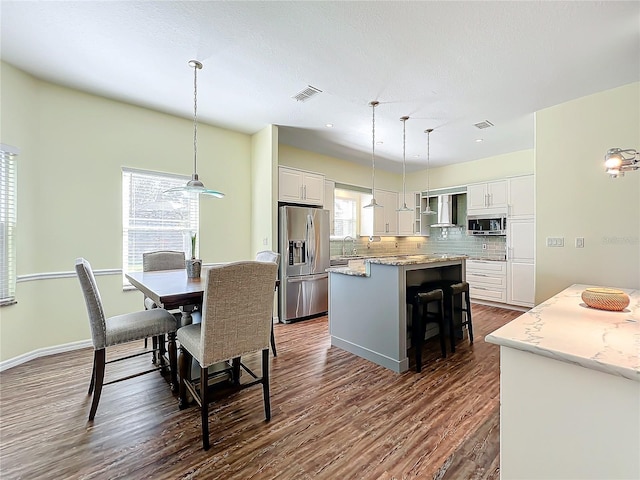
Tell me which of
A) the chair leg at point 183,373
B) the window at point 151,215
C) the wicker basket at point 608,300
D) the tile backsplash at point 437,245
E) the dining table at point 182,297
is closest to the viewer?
the wicker basket at point 608,300

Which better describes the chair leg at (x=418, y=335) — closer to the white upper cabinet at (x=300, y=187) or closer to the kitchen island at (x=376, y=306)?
the kitchen island at (x=376, y=306)

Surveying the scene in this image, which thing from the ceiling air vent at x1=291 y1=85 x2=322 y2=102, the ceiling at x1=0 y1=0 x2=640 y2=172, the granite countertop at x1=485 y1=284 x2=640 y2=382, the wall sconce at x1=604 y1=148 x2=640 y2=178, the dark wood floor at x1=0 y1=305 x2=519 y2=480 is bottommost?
the dark wood floor at x1=0 y1=305 x2=519 y2=480

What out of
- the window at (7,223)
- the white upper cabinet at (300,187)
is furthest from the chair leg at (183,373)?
the white upper cabinet at (300,187)

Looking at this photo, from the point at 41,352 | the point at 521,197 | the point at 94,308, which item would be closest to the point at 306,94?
the point at 94,308

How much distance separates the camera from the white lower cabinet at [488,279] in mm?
5000

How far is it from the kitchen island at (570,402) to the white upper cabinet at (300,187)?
11.8ft

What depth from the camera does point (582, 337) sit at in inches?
44.1

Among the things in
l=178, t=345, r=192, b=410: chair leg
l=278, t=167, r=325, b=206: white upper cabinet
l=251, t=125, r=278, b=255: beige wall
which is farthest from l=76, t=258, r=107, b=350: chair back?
l=278, t=167, r=325, b=206: white upper cabinet

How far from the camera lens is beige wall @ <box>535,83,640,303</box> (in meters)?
2.80

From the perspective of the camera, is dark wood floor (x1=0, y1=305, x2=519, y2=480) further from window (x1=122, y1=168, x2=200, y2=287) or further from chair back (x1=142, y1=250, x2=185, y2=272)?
window (x1=122, y1=168, x2=200, y2=287)

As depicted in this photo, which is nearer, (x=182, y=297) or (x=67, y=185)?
(x=182, y=297)

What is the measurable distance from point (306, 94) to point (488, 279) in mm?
4506

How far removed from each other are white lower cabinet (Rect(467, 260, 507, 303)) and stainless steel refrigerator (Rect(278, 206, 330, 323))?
293 cm

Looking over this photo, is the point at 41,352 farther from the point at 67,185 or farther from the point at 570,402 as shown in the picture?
the point at 570,402
